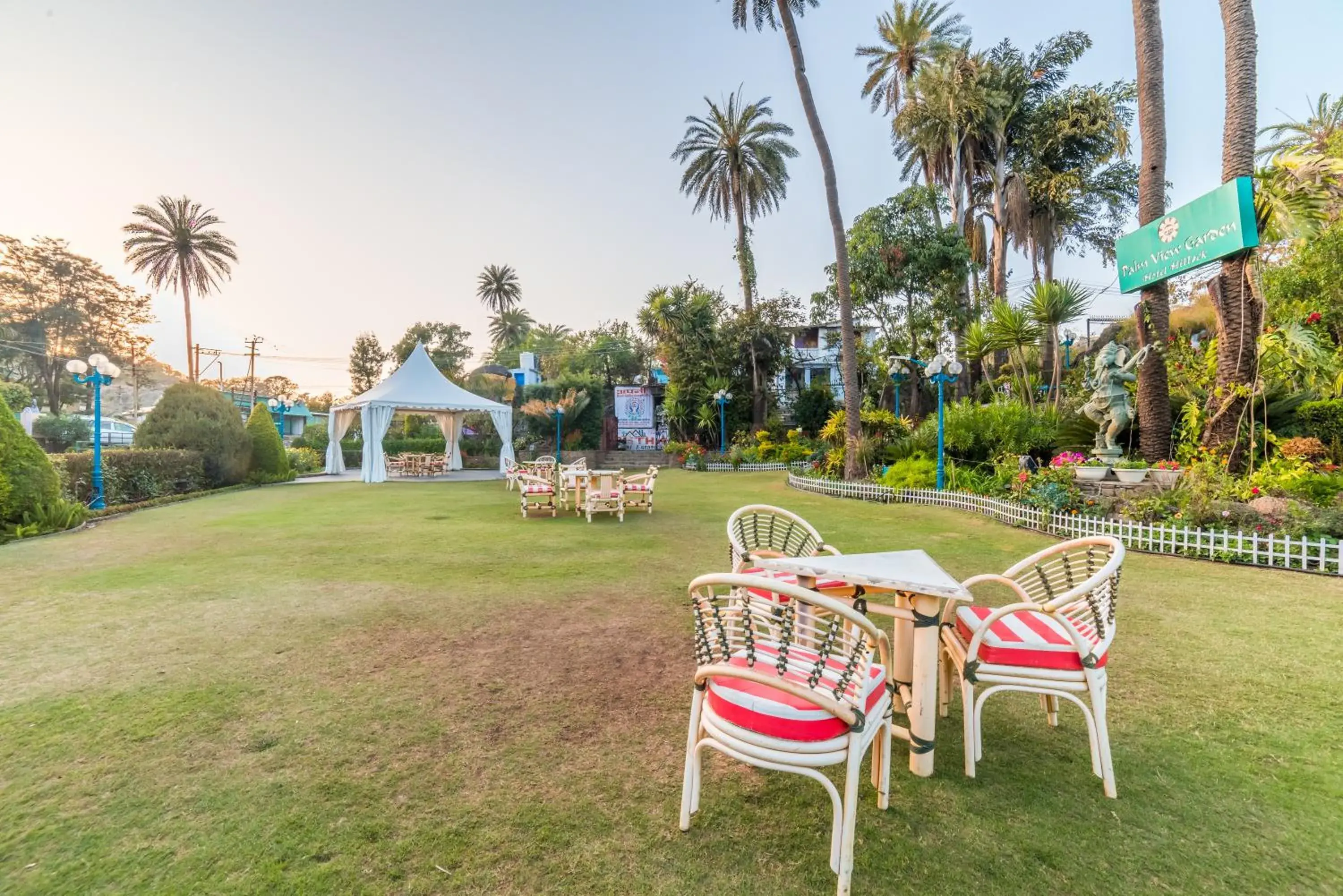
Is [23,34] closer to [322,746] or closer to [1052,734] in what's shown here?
[322,746]

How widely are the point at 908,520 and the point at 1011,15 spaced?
59.3ft

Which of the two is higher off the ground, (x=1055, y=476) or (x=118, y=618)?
(x=1055, y=476)

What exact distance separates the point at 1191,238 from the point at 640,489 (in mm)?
8717

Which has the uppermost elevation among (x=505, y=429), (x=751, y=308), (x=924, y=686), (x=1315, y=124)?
(x=1315, y=124)

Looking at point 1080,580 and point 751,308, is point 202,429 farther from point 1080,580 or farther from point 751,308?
point 751,308

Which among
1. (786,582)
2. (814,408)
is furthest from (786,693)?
(814,408)

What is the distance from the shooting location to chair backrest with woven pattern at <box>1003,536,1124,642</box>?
83.4 inches

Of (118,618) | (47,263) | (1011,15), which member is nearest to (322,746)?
(118,618)

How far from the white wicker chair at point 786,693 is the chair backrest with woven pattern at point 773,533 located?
4.44ft

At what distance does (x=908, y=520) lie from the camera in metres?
8.79

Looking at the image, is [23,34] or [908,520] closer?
[23,34]

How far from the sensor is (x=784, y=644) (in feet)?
5.49

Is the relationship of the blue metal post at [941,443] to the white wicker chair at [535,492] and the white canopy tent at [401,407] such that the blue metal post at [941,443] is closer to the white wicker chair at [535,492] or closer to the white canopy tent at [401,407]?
the white wicker chair at [535,492]

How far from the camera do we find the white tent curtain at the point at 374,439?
54.2 feet
